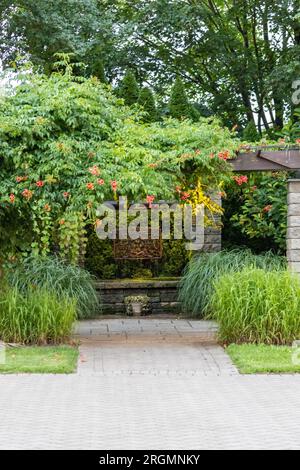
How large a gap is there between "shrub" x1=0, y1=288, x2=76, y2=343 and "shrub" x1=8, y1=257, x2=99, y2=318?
103 inches

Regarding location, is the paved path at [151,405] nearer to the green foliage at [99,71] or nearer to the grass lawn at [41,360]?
the grass lawn at [41,360]

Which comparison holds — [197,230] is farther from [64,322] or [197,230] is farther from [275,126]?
[275,126]

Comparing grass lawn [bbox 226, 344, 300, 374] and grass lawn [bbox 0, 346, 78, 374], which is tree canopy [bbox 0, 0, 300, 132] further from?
grass lawn [bbox 226, 344, 300, 374]

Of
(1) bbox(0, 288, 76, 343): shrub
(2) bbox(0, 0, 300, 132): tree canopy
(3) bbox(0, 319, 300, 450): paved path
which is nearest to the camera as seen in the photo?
(3) bbox(0, 319, 300, 450): paved path

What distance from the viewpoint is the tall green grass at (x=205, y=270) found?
14.8m

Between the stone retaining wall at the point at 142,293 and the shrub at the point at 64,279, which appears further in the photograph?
the stone retaining wall at the point at 142,293

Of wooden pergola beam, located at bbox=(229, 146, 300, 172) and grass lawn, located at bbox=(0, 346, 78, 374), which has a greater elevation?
wooden pergola beam, located at bbox=(229, 146, 300, 172)

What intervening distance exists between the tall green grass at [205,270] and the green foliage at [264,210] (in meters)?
1.11

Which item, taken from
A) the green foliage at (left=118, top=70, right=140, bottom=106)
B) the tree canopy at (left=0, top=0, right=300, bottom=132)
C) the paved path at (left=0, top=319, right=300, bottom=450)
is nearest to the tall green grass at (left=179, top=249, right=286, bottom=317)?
the paved path at (left=0, top=319, right=300, bottom=450)

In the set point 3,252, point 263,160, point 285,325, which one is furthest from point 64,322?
point 263,160

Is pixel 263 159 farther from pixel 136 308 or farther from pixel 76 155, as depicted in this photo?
pixel 136 308

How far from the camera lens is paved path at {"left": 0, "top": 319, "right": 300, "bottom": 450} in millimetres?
6289

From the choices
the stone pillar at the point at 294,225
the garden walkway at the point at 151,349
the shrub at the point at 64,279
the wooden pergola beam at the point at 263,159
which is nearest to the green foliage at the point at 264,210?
the stone pillar at the point at 294,225

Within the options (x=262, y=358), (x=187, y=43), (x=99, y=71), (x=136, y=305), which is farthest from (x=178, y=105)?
(x=262, y=358)
